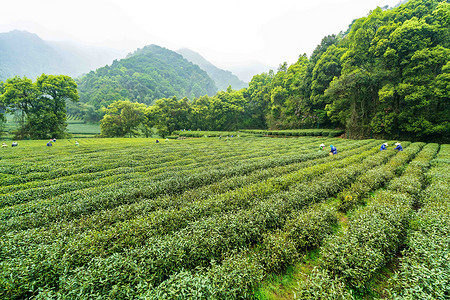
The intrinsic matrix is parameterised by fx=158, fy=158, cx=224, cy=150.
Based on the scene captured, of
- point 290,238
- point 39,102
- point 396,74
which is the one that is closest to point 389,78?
point 396,74

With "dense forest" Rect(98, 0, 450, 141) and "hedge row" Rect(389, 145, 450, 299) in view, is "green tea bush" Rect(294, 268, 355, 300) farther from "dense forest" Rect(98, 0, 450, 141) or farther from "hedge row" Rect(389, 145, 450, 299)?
"dense forest" Rect(98, 0, 450, 141)

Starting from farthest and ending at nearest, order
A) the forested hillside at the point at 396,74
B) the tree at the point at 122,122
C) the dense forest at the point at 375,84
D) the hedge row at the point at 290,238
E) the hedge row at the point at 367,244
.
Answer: the tree at the point at 122,122 → the dense forest at the point at 375,84 → the forested hillside at the point at 396,74 → the hedge row at the point at 290,238 → the hedge row at the point at 367,244

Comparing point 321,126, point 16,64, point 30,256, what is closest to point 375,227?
point 30,256

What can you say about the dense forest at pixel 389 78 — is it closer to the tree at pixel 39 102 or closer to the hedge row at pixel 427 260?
the hedge row at pixel 427 260

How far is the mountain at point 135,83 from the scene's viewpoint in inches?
3897

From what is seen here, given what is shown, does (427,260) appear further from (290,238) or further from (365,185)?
(365,185)

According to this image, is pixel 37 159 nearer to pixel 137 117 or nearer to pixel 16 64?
pixel 137 117

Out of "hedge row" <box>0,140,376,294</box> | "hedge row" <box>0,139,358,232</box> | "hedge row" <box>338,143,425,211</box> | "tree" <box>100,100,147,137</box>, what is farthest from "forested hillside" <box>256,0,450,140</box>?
"tree" <box>100,100,147,137</box>

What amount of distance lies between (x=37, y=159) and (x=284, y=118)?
50309 millimetres

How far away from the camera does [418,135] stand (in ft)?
81.7

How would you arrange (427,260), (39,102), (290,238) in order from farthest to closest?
1. (39,102)
2. (290,238)
3. (427,260)

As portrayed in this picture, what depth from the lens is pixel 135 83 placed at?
119m

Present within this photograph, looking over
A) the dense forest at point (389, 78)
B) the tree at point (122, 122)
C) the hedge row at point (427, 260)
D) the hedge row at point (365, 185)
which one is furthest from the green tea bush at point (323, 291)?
the tree at point (122, 122)

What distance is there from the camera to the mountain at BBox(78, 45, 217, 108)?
9897 centimetres
